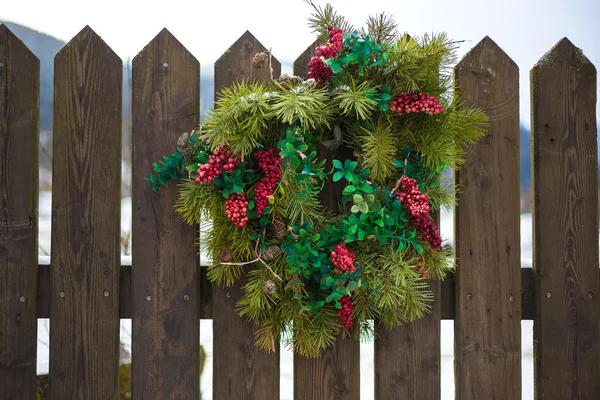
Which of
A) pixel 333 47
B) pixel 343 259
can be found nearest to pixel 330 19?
pixel 333 47

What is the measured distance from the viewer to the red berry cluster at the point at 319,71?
1600 millimetres

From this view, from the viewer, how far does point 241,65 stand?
71.0 inches

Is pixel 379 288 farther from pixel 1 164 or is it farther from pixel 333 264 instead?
pixel 1 164

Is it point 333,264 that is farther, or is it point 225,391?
point 225,391

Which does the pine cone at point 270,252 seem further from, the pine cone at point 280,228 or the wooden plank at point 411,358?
the wooden plank at point 411,358

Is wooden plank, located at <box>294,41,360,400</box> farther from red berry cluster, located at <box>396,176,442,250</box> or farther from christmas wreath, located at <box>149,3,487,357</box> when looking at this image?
red berry cluster, located at <box>396,176,442,250</box>

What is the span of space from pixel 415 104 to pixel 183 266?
104cm

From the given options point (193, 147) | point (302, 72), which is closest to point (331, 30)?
point (302, 72)

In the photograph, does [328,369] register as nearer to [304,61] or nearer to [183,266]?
[183,266]

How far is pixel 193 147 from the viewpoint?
160cm

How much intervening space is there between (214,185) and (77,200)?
24.7 inches

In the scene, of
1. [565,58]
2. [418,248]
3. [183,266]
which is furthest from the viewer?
[565,58]

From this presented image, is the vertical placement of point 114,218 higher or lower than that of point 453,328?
higher

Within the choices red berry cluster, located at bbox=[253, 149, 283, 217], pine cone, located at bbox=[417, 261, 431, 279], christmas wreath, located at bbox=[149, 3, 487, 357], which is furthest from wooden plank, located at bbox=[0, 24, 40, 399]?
pine cone, located at bbox=[417, 261, 431, 279]
